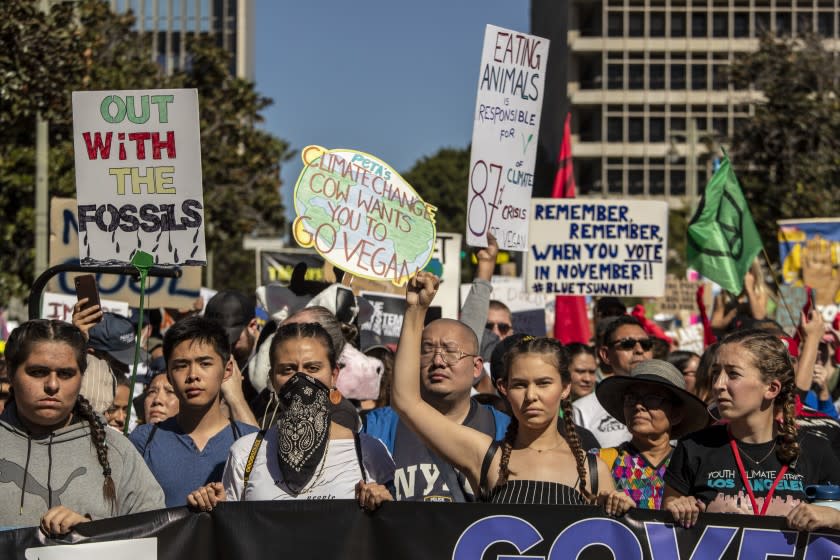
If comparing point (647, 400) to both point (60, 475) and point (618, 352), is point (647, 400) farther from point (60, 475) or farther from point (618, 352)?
point (618, 352)

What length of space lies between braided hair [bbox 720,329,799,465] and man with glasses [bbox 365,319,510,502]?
125 centimetres

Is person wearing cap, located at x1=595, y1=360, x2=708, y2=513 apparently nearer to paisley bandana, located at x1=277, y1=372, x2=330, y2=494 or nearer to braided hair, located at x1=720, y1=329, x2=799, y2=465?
braided hair, located at x1=720, y1=329, x2=799, y2=465

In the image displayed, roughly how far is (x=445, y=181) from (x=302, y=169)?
2846 inches

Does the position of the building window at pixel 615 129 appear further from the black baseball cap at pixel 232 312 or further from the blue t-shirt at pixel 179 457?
the blue t-shirt at pixel 179 457

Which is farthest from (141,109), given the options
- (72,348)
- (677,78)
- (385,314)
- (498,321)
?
(677,78)

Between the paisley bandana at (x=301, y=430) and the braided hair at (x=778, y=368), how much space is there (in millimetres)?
1425

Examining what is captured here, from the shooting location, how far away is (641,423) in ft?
18.6

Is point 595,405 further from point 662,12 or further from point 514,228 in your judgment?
point 662,12

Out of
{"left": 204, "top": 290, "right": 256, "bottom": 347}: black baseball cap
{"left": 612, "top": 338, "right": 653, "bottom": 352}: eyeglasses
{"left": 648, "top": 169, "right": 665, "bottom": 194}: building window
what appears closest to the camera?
{"left": 612, "top": 338, "right": 653, "bottom": 352}: eyeglasses

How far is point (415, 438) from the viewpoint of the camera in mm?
5863

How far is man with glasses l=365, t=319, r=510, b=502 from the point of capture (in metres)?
5.70

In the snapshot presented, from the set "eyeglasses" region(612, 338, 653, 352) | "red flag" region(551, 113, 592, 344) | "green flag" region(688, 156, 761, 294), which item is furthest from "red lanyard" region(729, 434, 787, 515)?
"red flag" region(551, 113, 592, 344)

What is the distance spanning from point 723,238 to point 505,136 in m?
2.40

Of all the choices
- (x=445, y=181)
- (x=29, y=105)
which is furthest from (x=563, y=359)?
(x=445, y=181)
